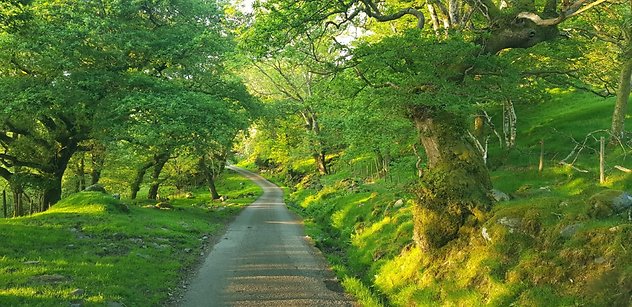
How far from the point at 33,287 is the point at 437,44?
1034cm

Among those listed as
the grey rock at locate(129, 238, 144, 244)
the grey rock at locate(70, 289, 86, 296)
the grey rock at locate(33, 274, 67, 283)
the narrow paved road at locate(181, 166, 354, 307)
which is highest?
the grey rock at locate(33, 274, 67, 283)

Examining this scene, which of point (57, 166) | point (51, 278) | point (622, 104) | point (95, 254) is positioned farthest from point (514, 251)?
point (57, 166)

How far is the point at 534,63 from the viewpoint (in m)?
15.7

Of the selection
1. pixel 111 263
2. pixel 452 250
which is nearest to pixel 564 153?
pixel 452 250

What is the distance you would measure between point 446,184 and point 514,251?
90.6 inches

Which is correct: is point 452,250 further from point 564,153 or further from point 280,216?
point 280,216

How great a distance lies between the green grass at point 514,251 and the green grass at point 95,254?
5.42 metres

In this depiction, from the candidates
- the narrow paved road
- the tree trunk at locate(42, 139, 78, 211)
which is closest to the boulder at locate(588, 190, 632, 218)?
the narrow paved road

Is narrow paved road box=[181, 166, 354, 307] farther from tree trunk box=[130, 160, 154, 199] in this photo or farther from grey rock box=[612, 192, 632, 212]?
tree trunk box=[130, 160, 154, 199]

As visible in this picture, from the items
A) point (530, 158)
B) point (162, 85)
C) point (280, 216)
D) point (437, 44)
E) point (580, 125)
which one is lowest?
point (280, 216)

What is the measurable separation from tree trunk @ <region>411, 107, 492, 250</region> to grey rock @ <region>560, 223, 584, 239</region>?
2071mm

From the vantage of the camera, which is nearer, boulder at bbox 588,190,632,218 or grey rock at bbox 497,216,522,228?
boulder at bbox 588,190,632,218

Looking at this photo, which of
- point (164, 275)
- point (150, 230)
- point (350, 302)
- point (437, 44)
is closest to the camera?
point (437, 44)

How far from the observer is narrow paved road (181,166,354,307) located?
10.3 metres
